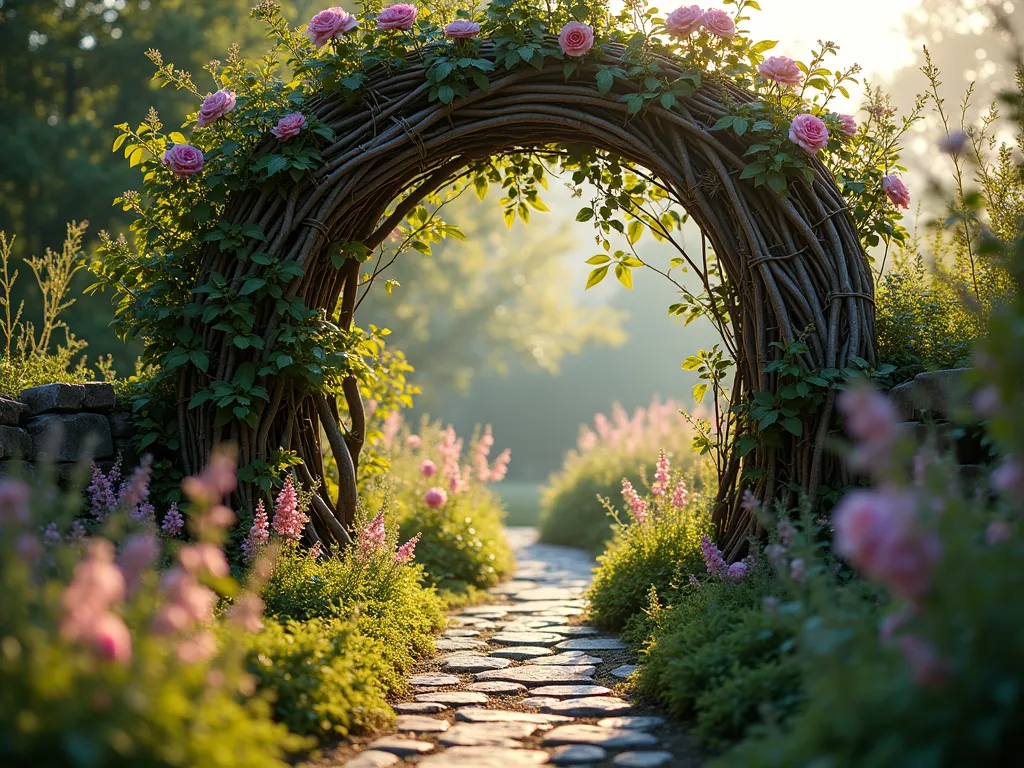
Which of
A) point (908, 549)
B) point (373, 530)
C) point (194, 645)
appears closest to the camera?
point (908, 549)

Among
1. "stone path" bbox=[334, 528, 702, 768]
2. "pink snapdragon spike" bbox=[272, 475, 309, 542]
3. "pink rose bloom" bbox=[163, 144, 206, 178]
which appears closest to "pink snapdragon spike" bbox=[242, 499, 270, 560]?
"pink snapdragon spike" bbox=[272, 475, 309, 542]

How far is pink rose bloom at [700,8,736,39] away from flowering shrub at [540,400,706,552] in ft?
14.9

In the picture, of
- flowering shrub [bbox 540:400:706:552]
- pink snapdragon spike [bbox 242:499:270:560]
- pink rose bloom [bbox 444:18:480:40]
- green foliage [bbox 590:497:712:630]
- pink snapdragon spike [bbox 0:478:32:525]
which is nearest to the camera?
pink snapdragon spike [bbox 0:478:32:525]

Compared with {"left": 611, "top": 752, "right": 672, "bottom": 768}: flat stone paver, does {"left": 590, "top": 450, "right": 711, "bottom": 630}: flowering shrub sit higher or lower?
higher

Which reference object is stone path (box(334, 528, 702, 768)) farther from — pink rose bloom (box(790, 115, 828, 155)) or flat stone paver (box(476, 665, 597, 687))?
pink rose bloom (box(790, 115, 828, 155))

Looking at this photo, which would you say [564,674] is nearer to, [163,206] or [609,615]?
[609,615]

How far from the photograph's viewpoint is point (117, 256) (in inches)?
159

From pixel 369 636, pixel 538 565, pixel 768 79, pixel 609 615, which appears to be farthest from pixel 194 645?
pixel 538 565

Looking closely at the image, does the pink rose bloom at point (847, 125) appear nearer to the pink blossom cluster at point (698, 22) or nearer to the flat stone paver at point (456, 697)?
the pink blossom cluster at point (698, 22)

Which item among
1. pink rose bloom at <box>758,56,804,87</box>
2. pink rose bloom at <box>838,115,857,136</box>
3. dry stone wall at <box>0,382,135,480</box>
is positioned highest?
pink rose bloom at <box>758,56,804,87</box>

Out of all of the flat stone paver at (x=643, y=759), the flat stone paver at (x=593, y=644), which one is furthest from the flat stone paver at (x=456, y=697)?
the flat stone paver at (x=593, y=644)

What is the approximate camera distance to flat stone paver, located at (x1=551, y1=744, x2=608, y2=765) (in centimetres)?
228

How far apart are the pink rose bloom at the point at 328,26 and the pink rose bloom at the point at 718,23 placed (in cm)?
150

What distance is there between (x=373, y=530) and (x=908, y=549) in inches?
100
